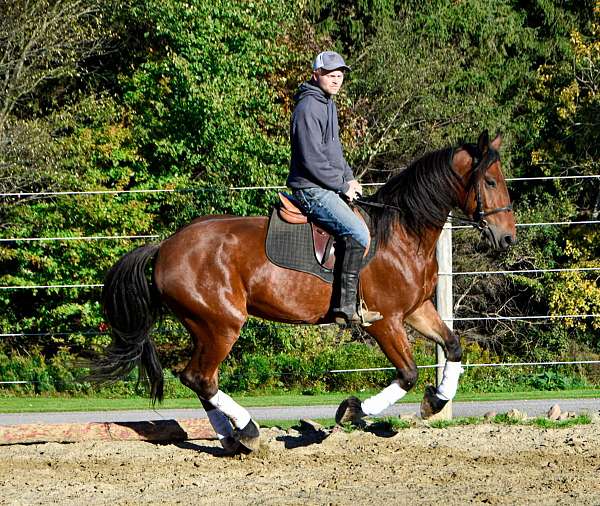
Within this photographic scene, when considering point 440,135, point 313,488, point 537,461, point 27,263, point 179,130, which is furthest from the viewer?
point 440,135

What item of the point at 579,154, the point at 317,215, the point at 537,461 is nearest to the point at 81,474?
the point at 317,215

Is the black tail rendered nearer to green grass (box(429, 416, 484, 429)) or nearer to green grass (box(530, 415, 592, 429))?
green grass (box(429, 416, 484, 429))

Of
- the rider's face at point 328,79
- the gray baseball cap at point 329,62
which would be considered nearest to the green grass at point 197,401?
the rider's face at point 328,79

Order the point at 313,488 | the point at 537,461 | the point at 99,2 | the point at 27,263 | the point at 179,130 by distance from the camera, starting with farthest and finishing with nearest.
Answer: the point at 99,2 → the point at 179,130 → the point at 27,263 → the point at 537,461 → the point at 313,488

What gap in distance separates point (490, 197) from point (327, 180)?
1.40m

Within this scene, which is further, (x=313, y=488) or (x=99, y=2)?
(x=99, y=2)

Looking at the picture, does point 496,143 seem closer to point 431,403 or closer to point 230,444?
point 431,403

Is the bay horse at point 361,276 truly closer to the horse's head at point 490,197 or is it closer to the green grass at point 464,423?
the horse's head at point 490,197

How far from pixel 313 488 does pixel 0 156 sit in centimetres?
1279

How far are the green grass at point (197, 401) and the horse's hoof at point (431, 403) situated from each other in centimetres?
388

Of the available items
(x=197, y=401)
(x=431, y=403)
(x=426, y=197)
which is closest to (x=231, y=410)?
(x=431, y=403)

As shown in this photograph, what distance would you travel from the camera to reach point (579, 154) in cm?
2322

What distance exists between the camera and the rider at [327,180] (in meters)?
8.00

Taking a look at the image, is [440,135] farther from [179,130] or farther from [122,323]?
[122,323]
